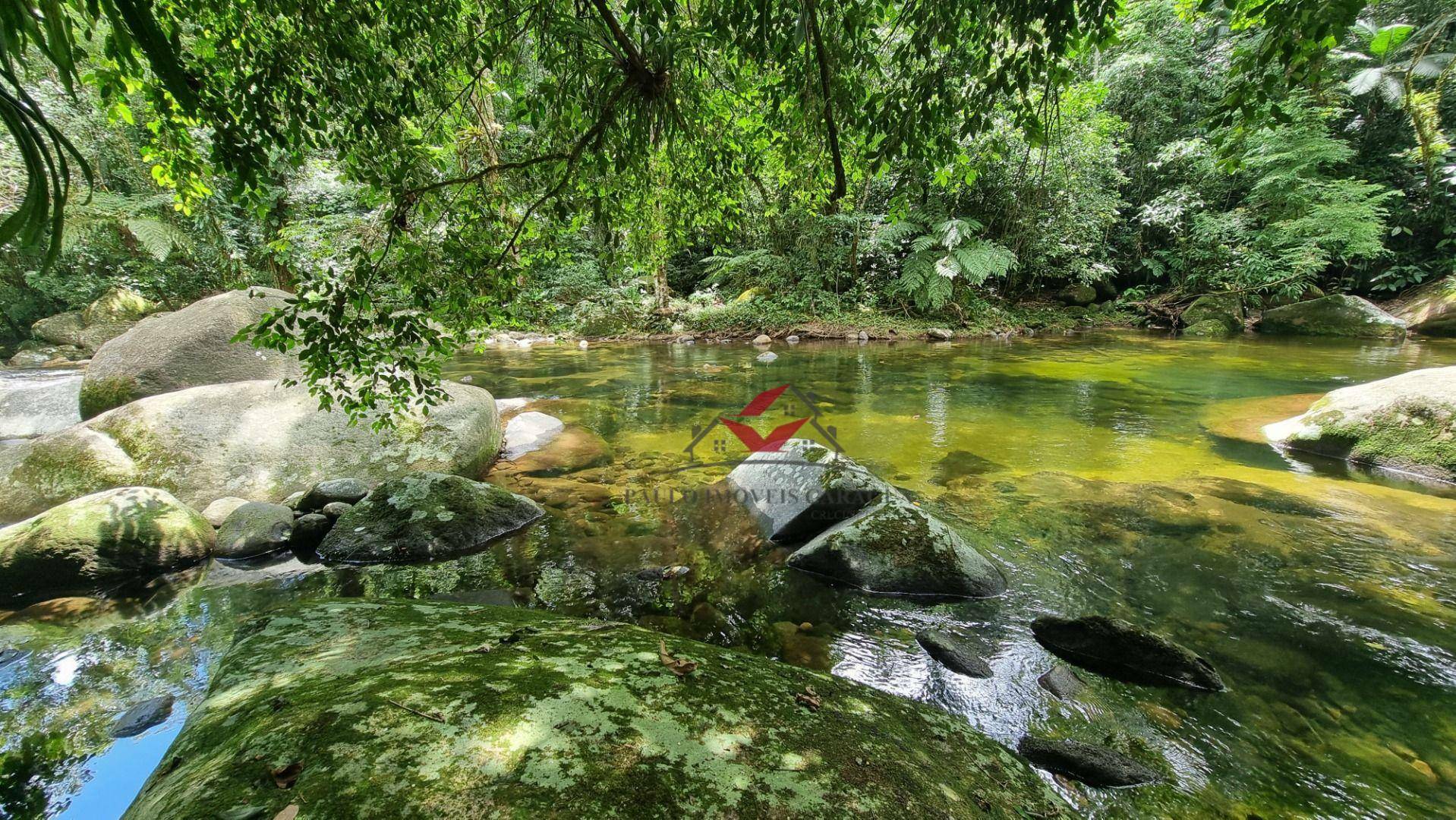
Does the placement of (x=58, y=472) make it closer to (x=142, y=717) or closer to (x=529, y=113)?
(x=142, y=717)

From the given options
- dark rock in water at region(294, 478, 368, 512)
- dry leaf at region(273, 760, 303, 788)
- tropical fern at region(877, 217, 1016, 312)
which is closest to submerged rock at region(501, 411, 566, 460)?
dark rock in water at region(294, 478, 368, 512)

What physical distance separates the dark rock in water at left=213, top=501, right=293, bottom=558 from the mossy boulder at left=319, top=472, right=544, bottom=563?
1.26 feet

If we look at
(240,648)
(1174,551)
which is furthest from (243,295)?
(1174,551)

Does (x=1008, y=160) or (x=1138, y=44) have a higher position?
(x=1138, y=44)

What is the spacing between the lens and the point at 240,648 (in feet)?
6.61

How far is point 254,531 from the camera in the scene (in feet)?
13.6

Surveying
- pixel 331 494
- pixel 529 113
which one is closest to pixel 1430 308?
pixel 529 113

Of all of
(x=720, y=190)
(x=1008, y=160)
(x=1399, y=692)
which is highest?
(x=1008, y=160)

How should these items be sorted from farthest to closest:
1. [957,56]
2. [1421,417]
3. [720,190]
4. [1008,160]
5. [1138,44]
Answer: [1138,44]
[1008,160]
[1421,417]
[720,190]
[957,56]

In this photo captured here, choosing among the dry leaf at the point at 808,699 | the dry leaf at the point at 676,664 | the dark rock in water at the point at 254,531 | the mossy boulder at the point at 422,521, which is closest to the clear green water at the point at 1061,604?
the mossy boulder at the point at 422,521

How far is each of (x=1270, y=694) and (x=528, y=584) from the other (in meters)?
3.93

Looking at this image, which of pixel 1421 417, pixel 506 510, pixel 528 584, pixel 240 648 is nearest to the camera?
pixel 240 648

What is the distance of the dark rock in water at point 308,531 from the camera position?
4.19 m

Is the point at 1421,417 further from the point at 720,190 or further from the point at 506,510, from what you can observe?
the point at 506,510
